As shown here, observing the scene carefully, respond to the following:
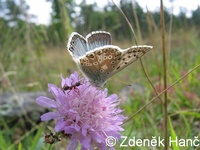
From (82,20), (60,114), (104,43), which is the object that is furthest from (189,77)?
(60,114)

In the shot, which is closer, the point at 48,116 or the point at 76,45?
the point at 48,116

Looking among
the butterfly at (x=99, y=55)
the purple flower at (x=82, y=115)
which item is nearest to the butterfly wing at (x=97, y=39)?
the butterfly at (x=99, y=55)

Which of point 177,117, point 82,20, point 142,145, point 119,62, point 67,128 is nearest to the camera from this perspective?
point 67,128

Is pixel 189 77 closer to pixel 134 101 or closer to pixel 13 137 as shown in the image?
pixel 134 101

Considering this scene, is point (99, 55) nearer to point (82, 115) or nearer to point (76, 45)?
point (76, 45)

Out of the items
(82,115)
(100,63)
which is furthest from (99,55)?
(82,115)

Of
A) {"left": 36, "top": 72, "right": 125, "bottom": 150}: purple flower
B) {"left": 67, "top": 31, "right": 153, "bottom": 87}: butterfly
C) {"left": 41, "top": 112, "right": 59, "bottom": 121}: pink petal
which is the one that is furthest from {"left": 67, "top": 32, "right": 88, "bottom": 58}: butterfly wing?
{"left": 41, "top": 112, "right": 59, "bottom": 121}: pink petal

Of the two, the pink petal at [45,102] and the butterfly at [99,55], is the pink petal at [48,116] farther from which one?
the butterfly at [99,55]
